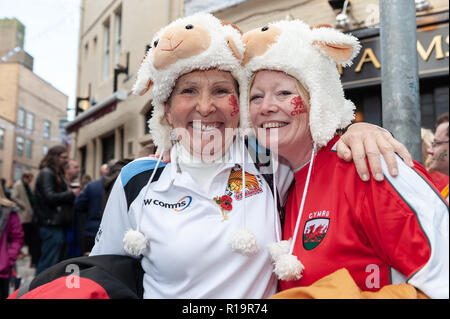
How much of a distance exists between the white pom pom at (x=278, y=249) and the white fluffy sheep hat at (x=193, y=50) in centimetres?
58

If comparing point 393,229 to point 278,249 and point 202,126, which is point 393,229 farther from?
point 202,126

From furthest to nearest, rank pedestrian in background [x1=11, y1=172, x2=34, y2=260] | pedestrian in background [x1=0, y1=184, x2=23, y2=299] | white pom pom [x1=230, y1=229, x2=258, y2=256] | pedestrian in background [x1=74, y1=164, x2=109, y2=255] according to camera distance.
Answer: pedestrian in background [x1=11, y1=172, x2=34, y2=260] < pedestrian in background [x1=74, y1=164, x2=109, y2=255] < pedestrian in background [x1=0, y1=184, x2=23, y2=299] < white pom pom [x1=230, y1=229, x2=258, y2=256]

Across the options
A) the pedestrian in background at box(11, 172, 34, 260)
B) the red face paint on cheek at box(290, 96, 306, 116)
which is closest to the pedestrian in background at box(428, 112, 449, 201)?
the red face paint on cheek at box(290, 96, 306, 116)

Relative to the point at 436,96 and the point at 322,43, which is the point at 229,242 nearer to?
the point at 322,43

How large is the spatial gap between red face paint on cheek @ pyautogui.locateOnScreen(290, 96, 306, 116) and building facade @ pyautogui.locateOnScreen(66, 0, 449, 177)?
1.59 ft

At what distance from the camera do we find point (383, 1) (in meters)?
1.73

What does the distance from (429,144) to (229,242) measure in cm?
291

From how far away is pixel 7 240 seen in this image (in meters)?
3.88

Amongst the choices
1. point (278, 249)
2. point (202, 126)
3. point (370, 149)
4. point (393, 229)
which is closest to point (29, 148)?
point (202, 126)

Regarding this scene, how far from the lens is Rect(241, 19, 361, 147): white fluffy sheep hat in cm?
158

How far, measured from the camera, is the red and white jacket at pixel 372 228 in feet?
3.71

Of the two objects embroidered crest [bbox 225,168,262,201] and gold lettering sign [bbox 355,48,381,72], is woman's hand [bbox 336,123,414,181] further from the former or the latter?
gold lettering sign [bbox 355,48,381,72]

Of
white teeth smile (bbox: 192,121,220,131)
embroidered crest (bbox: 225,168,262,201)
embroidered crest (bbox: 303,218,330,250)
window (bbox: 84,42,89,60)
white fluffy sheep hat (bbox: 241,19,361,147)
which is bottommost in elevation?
embroidered crest (bbox: 303,218,330,250)
